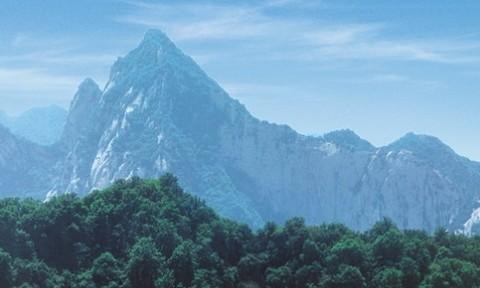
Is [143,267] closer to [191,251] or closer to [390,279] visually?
[191,251]

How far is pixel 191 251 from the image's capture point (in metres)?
73.3

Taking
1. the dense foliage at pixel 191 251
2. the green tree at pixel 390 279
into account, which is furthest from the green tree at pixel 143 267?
the green tree at pixel 390 279

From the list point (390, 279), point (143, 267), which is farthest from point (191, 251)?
point (390, 279)

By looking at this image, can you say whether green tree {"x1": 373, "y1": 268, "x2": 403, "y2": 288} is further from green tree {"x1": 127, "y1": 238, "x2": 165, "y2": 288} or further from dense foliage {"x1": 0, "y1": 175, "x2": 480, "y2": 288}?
green tree {"x1": 127, "y1": 238, "x2": 165, "y2": 288}

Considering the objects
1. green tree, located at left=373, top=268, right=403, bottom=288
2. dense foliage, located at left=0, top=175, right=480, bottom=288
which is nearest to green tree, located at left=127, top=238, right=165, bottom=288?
dense foliage, located at left=0, top=175, right=480, bottom=288

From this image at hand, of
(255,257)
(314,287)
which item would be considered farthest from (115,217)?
(314,287)

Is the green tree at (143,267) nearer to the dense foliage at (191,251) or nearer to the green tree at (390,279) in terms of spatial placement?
the dense foliage at (191,251)

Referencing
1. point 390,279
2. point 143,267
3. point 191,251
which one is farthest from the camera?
point 191,251

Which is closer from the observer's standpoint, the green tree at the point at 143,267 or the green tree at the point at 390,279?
the green tree at the point at 390,279

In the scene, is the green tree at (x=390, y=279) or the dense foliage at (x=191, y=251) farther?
the dense foliage at (x=191, y=251)

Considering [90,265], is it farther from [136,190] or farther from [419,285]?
[419,285]

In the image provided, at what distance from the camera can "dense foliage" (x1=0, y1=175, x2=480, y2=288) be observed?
69.6 m

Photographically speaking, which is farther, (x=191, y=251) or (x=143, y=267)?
(x=191, y=251)

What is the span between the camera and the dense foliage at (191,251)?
6962cm
